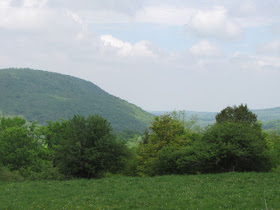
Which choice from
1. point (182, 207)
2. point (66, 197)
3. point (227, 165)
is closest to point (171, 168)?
point (227, 165)

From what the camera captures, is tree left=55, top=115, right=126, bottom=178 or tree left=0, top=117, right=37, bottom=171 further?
tree left=0, top=117, right=37, bottom=171

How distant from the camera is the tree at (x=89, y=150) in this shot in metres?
37.2

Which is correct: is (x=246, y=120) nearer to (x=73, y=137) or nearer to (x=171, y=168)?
(x=171, y=168)

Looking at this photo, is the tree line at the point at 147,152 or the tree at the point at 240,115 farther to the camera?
the tree at the point at 240,115

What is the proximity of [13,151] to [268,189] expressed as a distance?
47.0m

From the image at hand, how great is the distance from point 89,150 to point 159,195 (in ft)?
66.1

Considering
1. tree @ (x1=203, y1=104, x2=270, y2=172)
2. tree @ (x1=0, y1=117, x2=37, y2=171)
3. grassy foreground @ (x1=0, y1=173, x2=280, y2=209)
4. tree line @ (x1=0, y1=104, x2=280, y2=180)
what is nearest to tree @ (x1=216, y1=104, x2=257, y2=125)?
tree line @ (x1=0, y1=104, x2=280, y2=180)

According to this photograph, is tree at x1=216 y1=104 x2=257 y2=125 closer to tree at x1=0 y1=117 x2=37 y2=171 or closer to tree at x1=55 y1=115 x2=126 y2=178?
tree at x1=55 y1=115 x2=126 y2=178

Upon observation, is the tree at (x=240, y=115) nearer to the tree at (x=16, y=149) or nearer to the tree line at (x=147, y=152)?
the tree line at (x=147, y=152)

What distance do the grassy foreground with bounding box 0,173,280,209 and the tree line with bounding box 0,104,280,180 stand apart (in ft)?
26.7

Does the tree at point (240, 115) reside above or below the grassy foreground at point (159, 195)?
above

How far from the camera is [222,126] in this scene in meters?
34.0

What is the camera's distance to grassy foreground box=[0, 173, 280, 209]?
15523mm

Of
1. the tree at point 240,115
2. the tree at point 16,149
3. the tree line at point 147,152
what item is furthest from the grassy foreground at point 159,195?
the tree at point 240,115
